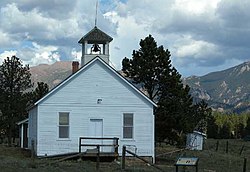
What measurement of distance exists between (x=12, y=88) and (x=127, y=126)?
2009 cm

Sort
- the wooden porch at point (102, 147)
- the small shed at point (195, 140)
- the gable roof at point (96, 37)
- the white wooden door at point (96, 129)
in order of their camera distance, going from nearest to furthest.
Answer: the wooden porch at point (102, 147)
the white wooden door at point (96, 129)
the gable roof at point (96, 37)
the small shed at point (195, 140)

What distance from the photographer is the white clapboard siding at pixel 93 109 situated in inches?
1505

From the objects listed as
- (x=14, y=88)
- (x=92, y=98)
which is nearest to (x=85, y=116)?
(x=92, y=98)

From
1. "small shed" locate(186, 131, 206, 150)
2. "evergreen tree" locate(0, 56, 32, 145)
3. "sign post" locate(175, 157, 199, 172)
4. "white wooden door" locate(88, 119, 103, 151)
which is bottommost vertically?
→ "small shed" locate(186, 131, 206, 150)

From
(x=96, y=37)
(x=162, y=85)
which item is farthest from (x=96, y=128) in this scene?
(x=162, y=85)

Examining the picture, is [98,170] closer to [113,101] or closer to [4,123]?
[113,101]

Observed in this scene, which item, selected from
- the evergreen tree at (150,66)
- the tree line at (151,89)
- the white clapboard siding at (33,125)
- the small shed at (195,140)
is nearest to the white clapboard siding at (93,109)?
the white clapboard siding at (33,125)

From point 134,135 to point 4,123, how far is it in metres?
20.3

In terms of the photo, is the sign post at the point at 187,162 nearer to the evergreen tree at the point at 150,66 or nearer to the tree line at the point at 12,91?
the evergreen tree at the point at 150,66

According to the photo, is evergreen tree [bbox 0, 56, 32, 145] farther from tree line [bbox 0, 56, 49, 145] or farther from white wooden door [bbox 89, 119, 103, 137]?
white wooden door [bbox 89, 119, 103, 137]

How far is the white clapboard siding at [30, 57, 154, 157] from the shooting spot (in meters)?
38.2

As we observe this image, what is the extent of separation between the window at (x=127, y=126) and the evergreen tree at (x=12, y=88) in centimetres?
1874

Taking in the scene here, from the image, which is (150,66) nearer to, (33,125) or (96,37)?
(96,37)

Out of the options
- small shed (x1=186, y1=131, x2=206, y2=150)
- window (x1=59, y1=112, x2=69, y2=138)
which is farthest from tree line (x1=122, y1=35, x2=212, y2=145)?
small shed (x1=186, y1=131, x2=206, y2=150)
